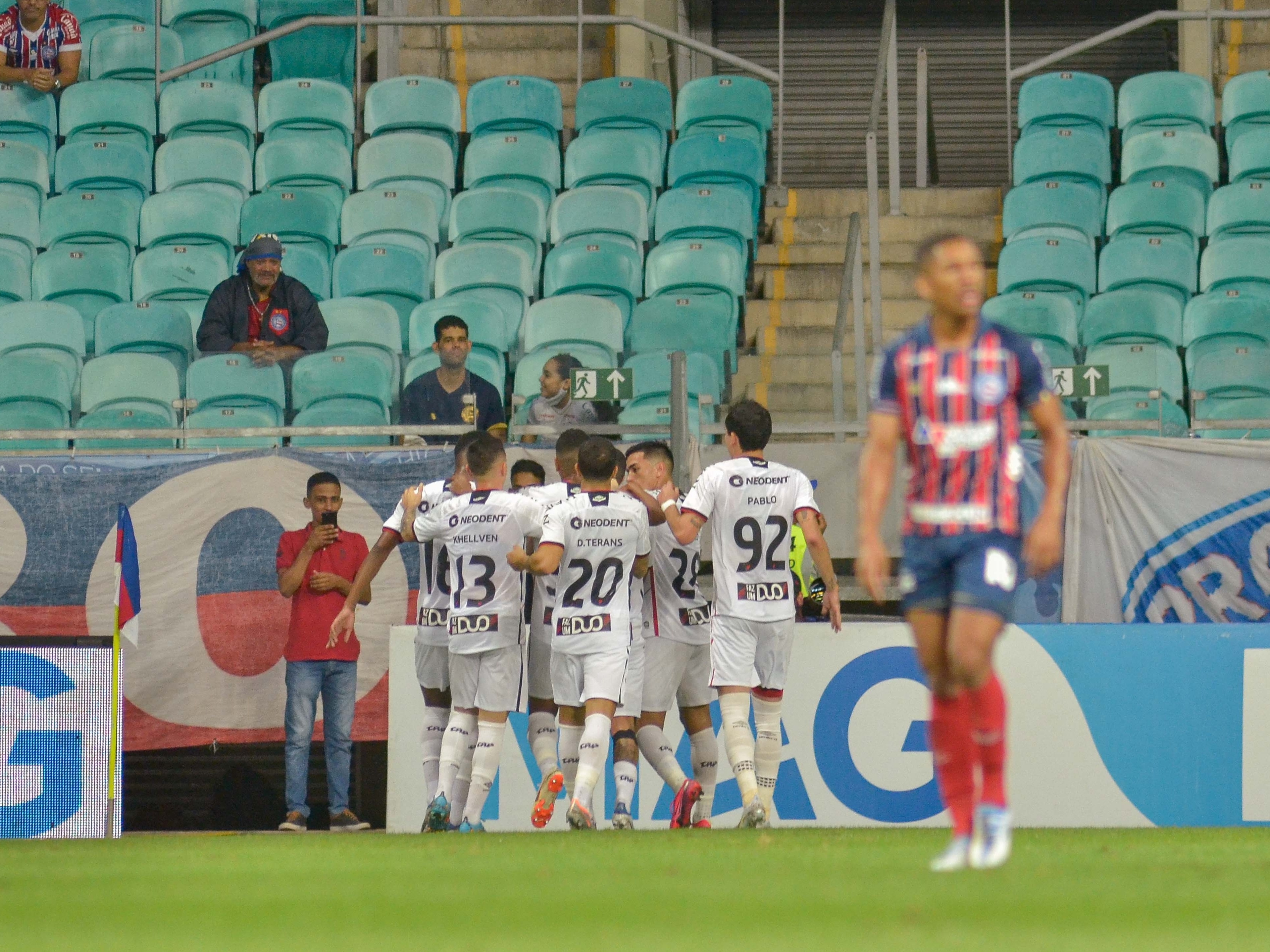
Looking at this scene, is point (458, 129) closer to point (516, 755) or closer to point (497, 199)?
point (497, 199)

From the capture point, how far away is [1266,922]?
4273 mm

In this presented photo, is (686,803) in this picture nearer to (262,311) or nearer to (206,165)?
(262,311)

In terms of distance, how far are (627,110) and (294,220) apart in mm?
3295

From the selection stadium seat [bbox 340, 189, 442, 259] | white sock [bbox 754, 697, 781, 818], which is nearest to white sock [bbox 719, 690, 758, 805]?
white sock [bbox 754, 697, 781, 818]

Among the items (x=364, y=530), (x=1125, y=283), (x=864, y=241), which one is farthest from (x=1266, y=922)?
(x=864, y=241)

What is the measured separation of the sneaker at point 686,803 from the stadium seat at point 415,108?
871cm

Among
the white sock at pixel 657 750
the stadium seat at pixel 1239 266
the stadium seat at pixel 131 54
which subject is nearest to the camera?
the white sock at pixel 657 750

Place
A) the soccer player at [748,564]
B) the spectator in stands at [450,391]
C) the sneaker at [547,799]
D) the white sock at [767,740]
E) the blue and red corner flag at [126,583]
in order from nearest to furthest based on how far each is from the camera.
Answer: the sneaker at [547,799], the soccer player at [748,564], the white sock at [767,740], the blue and red corner flag at [126,583], the spectator in stands at [450,391]

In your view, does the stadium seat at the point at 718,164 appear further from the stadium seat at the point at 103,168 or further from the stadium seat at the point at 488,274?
the stadium seat at the point at 103,168

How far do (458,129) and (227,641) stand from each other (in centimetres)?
684

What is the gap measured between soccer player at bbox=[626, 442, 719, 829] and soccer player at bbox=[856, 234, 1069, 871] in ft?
13.3

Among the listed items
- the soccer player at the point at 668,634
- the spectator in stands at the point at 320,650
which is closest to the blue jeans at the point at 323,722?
the spectator in stands at the point at 320,650

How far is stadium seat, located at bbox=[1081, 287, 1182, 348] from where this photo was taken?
42.4ft

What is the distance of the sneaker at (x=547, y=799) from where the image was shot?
836cm
